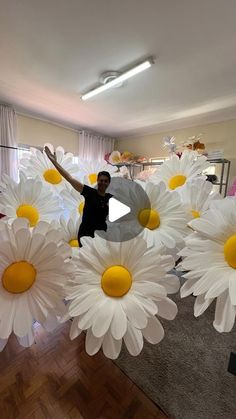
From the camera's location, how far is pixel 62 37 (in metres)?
1.45

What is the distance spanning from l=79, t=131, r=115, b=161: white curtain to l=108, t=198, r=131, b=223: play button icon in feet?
11.0

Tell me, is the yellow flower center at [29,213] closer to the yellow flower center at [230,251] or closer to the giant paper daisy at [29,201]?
the giant paper daisy at [29,201]

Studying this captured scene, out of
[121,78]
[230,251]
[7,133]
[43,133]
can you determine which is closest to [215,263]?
[230,251]

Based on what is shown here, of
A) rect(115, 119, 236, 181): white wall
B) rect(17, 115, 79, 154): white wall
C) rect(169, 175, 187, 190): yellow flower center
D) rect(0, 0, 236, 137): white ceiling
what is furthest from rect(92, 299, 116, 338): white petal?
rect(17, 115, 79, 154): white wall

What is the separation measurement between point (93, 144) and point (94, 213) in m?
3.78

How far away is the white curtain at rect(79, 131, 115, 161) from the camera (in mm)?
3631

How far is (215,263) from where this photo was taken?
193mm

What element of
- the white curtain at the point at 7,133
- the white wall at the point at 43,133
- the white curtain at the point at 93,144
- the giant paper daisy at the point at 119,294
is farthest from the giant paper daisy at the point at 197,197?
the white curtain at the point at 93,144

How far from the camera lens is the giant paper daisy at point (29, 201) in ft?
0.95

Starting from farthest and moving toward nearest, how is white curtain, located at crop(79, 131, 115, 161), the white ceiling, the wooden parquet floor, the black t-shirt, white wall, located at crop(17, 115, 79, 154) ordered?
white curtain, located at crop(79, 131, 115, 161) → white wall, located at crop(17, 115, 79, 154) → the white ceiling → the wooden parquet floor → the black t-shirt

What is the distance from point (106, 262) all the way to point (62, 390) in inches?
32.2

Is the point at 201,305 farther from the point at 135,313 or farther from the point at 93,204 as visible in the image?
the point at 93,204

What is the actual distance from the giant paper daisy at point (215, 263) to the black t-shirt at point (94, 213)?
116 millimetres

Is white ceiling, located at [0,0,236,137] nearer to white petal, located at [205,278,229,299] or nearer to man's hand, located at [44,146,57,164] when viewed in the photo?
man's hand, located at [44,146,57,164]
